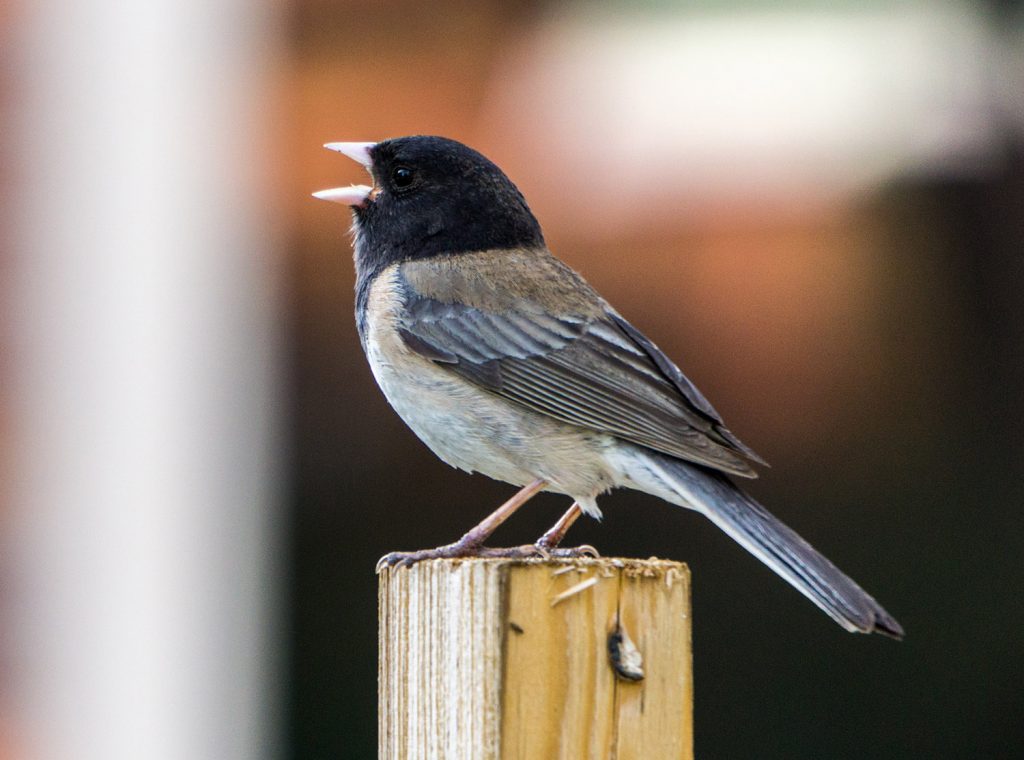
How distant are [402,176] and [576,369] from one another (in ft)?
2.69

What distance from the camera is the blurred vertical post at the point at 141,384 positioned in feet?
17.5

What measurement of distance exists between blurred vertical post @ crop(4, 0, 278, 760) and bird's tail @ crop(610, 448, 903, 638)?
2743mm

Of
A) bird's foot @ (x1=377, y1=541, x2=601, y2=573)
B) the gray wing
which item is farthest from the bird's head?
bird's foot @ (x1=377, y1=541, x2=601, y2=573)

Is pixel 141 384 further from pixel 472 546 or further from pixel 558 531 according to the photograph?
pixel 472 546

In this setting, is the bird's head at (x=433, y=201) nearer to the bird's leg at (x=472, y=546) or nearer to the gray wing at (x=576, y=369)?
the gray wing at (x=576, y=369)

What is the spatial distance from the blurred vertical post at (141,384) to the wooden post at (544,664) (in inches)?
138

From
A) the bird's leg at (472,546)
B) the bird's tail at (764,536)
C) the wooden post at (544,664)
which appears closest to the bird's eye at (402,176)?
the bird's leg at (472,546)

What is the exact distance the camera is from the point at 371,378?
559cm

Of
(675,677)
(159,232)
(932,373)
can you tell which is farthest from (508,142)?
(675,677)

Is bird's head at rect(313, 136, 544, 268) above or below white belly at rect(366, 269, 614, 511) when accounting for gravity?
above

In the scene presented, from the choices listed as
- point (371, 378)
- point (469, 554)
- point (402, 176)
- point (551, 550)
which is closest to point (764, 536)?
point (551, 550)

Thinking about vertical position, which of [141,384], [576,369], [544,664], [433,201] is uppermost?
[433,201]

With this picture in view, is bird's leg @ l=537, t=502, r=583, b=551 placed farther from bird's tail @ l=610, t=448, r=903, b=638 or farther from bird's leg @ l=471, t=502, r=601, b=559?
bird's tail @ l=610, t=448, r=903, b=638

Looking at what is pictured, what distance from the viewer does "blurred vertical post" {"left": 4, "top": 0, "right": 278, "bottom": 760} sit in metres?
5.32
